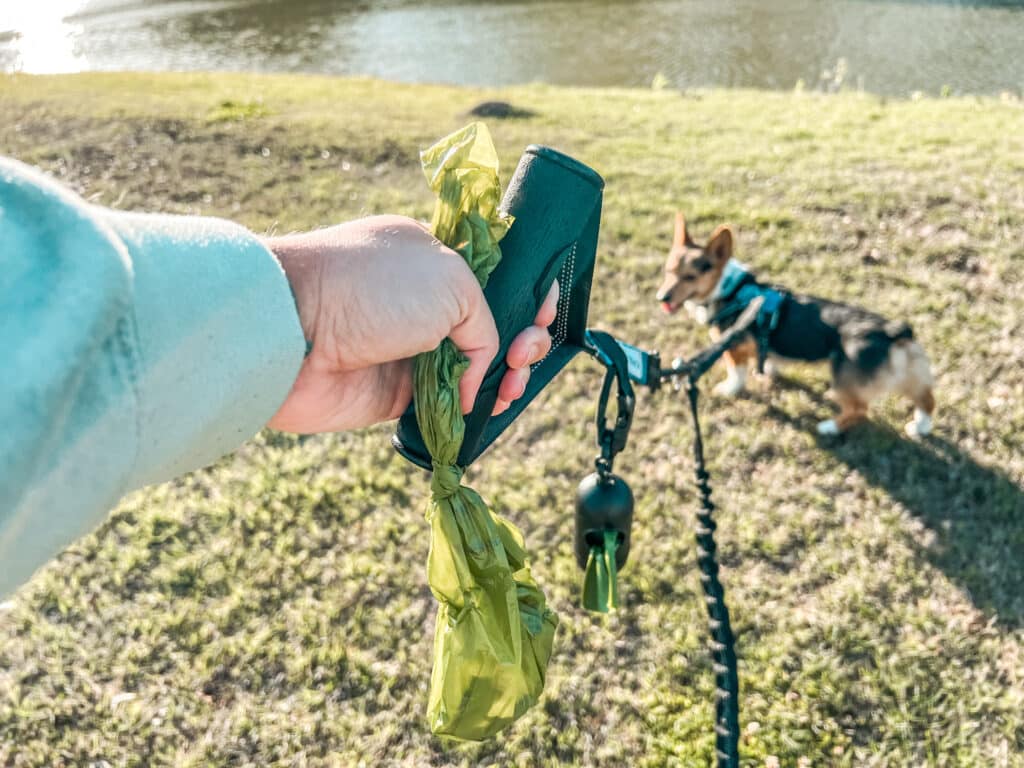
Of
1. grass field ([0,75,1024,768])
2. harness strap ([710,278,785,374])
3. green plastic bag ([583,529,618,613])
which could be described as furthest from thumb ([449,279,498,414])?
harness strap ([710,278,785,374])

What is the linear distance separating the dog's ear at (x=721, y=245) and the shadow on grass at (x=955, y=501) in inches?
36.5

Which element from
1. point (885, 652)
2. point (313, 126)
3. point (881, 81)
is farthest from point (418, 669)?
point (881, 81)

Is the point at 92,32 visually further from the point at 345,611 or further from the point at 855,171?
the point at 345,611

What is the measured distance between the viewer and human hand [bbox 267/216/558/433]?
1.07 meters

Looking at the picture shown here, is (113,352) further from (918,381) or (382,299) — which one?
(918,381)

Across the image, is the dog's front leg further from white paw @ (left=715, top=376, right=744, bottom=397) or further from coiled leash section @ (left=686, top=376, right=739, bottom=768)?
coiled leash section @ (left=686, top=376, right=739, bottom=768)

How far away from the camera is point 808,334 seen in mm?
3676

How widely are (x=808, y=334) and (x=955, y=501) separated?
1010 mm

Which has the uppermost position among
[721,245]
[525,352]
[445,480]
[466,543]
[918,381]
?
[525,352]

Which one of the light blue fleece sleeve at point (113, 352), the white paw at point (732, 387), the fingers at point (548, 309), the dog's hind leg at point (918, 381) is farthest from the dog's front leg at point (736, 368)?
the light blue fleece sleeve at point (113, 352)

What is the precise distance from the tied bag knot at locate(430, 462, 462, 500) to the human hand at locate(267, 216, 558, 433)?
0.12 metres

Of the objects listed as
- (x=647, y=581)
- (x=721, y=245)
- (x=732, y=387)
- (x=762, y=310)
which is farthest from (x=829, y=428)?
(x=647, y=581)

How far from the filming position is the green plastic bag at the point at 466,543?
3.85 feet

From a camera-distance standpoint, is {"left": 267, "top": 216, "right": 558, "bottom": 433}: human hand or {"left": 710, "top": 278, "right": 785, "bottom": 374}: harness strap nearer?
{"left": 267, "top": 216, "right": 558, "bottom": 433}: human hand
